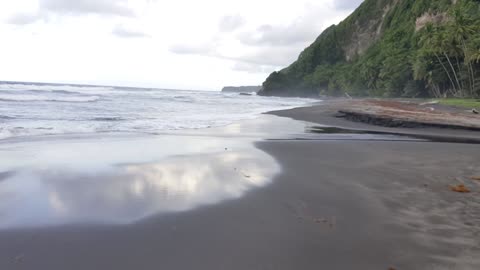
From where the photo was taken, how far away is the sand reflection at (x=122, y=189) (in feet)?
14.2

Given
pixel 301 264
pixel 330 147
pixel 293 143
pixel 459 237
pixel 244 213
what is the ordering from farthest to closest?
1. pixel 293 143
2. pixel 330 147
3. pixel 244 213
4. pixel 459 237
5. pixel 301 264

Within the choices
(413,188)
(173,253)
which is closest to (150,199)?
(173,253)

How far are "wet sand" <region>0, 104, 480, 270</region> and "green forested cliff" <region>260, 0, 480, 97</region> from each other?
3931 cm

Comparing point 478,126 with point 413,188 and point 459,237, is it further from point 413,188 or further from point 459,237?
point 459,237

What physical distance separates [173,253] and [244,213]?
1.36 m

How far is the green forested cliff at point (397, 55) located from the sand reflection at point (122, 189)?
39.7m

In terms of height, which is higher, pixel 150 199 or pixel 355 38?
pixel 355 38

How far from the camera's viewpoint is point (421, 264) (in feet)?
10.6

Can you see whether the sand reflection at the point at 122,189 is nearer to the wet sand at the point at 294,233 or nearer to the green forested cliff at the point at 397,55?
the wet sand at the point at 294,233

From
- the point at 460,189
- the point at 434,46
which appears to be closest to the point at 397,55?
the point at 434,46

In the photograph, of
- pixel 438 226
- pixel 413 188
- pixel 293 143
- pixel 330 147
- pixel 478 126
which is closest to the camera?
pixel 438 226

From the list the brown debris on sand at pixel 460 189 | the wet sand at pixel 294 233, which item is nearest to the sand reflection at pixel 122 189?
the wet sand at pixel 294 233

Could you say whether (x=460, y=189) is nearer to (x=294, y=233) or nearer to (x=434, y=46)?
(x=294, y=233)

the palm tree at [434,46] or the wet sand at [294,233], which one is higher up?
the palm tree at [434,46]
